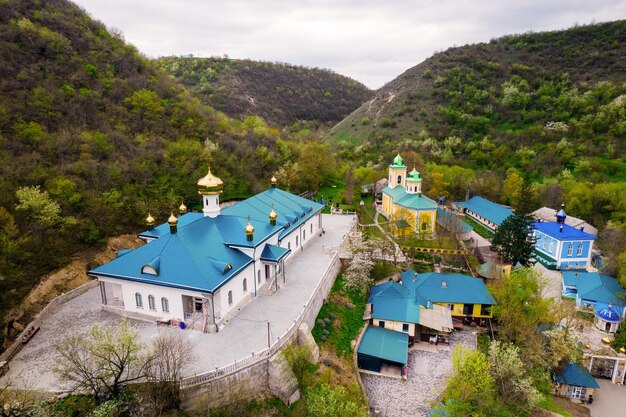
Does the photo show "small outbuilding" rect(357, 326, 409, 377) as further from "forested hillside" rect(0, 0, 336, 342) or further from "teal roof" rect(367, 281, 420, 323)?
"forested hillside" rect(0, 0, 336, 342)

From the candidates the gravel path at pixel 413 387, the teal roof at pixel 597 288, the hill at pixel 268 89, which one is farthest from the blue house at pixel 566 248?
the hill at pixel 268 89

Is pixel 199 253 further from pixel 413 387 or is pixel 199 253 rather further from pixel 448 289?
pixel 448 289

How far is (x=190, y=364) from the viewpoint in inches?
659

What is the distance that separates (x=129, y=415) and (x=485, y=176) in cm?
5475

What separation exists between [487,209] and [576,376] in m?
26.1

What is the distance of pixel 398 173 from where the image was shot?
46031mm

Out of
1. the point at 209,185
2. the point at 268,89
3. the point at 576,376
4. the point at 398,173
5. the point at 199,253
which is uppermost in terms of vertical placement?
the point at 268,89

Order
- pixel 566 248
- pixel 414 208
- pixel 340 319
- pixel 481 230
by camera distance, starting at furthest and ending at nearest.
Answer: pixel 481 230, pixel 414 208, pixel 566 248, pixel 340 319

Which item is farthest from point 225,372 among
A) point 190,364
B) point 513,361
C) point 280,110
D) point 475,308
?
point 280,110

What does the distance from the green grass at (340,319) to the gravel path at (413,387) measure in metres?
2.56

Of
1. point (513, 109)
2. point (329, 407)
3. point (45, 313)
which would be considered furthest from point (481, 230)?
point (513, 109)

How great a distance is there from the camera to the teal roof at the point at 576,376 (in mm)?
23609

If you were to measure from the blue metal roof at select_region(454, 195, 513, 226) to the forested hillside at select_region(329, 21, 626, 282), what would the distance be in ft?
11.3

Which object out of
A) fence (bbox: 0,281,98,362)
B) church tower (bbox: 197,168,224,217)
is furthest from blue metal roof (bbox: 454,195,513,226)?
fence (bbox: 0,281,98,362)
